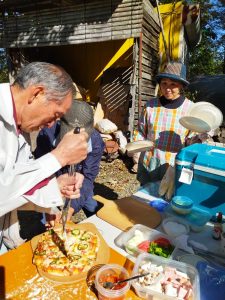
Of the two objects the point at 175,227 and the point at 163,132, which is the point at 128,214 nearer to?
the point at 175,227

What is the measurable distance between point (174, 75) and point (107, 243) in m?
1.89

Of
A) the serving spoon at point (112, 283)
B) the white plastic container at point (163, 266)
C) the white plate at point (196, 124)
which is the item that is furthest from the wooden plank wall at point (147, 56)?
the serving spoon at point (112, 283)

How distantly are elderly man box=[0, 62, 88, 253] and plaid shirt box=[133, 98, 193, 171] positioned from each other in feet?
5.21

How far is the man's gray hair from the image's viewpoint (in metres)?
1.49

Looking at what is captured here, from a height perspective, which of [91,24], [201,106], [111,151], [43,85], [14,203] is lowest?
[111,151]

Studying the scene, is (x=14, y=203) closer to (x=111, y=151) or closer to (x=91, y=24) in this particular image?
(x=111, y=151)

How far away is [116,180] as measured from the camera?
5.92 m

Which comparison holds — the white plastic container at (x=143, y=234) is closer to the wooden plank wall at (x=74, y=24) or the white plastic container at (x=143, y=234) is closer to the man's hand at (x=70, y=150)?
the man's hand at (x=70, y=150)

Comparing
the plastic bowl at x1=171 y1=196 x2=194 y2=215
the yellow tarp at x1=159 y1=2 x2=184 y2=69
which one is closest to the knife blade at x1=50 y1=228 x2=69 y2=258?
the plastic bowl at x1=171 y1=196 x2=194 y2=215

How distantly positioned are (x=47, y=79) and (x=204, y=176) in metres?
1.37

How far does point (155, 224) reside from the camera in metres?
1.99

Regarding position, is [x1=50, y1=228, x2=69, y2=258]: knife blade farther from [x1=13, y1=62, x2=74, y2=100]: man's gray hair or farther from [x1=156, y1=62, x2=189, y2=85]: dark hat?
[x1=156, y1=62, x2=189, y2=85]: dark hat

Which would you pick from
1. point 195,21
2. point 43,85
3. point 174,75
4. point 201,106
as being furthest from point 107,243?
point 195,21

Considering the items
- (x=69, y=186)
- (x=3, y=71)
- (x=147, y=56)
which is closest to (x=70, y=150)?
(x=69, y=186)
